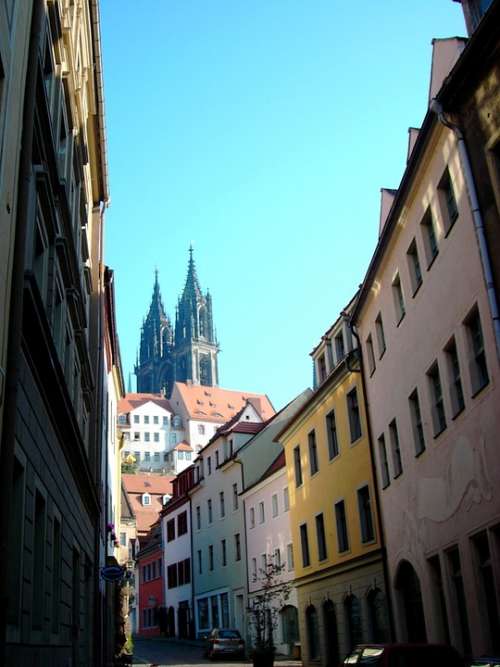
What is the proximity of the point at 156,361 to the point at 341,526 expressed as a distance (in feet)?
541

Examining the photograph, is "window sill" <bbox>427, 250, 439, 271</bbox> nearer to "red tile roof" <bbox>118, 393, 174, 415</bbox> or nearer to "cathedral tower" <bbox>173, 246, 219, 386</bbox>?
"red tile roof" <bbox>118, 393, 174, 415</bbox>

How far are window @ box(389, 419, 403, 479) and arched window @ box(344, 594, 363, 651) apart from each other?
243 inches

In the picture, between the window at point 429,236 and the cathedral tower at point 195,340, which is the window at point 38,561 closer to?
the window at point 429,236

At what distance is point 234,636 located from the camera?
39.6m

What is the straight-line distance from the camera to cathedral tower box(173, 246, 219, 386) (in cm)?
17712

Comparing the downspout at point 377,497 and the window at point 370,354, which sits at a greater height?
the window at point 370,354

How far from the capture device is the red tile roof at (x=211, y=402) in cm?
14550

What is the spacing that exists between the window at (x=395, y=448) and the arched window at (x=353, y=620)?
20.3 ft

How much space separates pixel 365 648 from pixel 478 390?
523cm

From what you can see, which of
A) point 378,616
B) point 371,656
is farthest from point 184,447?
point 371,656

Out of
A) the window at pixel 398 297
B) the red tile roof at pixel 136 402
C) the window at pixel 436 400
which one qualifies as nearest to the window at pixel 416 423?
the window at pixel 436 400

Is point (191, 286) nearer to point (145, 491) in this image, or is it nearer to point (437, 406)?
point (145, 491)

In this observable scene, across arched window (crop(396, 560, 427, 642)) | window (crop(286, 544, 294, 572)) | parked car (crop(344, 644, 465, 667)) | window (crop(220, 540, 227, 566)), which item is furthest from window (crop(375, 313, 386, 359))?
window (crop(220, 540, 227, 566))

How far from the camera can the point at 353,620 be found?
86.1 feet
